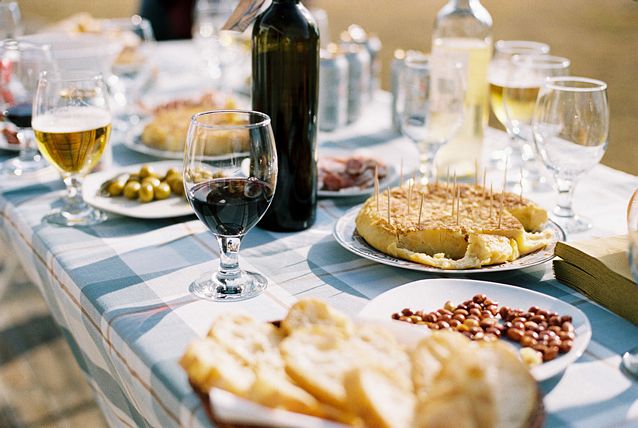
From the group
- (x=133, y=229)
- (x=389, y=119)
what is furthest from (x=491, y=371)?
(x=389, y=119)

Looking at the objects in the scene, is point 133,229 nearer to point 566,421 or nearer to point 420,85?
point 420,85

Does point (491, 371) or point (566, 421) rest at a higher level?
point (491, 371)

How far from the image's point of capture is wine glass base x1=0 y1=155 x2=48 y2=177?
6.07 ft

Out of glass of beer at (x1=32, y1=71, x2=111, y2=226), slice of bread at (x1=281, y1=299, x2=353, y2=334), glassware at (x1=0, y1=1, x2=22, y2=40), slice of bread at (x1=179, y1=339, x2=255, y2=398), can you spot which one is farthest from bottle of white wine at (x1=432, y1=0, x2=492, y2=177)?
glassware at (x1=0, y1=1, x2=22, y2=40)

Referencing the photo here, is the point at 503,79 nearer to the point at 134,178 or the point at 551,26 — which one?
the point at 134,178

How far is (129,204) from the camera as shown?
160 centimetres

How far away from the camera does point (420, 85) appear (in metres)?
1.71

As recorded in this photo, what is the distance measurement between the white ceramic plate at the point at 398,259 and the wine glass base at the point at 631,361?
25 centimetres

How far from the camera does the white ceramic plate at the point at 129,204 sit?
1540 millimetres

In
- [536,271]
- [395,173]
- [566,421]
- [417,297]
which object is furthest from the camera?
[395,173]

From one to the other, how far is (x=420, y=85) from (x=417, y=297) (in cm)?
71

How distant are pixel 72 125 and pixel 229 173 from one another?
520mm

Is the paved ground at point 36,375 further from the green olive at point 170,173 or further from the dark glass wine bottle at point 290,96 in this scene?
the dark glass wine bottle at point 290,96

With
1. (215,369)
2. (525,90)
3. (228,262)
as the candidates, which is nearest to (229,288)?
(228,262)
